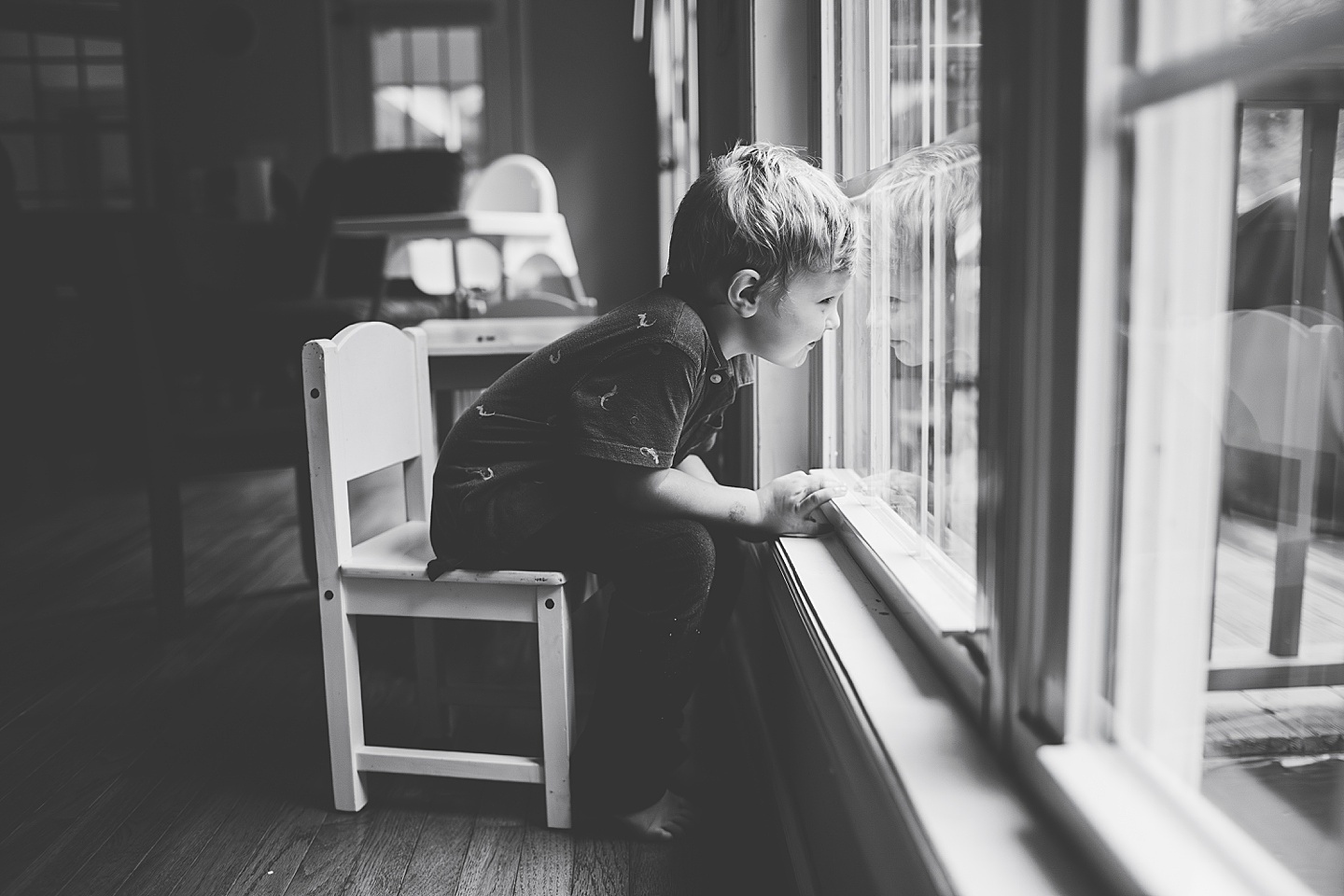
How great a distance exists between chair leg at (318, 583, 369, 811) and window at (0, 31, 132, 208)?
5665 millimetres

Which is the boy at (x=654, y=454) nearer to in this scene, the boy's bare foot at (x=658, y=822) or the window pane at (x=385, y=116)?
the boy's bare foot at (x=658, y=822)

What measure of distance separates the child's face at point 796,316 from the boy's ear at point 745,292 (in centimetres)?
1

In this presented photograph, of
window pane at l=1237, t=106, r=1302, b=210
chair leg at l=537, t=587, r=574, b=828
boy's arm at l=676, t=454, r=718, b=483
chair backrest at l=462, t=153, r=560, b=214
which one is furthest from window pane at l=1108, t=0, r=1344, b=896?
chair backrest at l=462, t=153, r=560, b=214

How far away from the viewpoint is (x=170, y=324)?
3.13 meters

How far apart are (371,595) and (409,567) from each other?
0.08 metres

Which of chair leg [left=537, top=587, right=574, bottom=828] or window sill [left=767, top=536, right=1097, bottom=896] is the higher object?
window sill [left=767, top=536, right=1097, bottom=896]

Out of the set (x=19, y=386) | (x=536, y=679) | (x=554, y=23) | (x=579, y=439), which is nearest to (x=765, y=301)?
(x=579, y=439)

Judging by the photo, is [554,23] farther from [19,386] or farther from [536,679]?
[536,679]

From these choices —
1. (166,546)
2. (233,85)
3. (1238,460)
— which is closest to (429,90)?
(233,85)

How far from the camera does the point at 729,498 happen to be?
1.27 metres

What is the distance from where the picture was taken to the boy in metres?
1.18

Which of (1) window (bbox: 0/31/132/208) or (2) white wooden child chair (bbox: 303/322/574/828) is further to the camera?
(1) window (bbox: 0/31/132/208)

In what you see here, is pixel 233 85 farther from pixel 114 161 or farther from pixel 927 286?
pixel 927 286

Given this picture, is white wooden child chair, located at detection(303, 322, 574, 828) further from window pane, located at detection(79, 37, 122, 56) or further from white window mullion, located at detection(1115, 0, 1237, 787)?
window pane, located at detection(79, 37, 122, 56)
